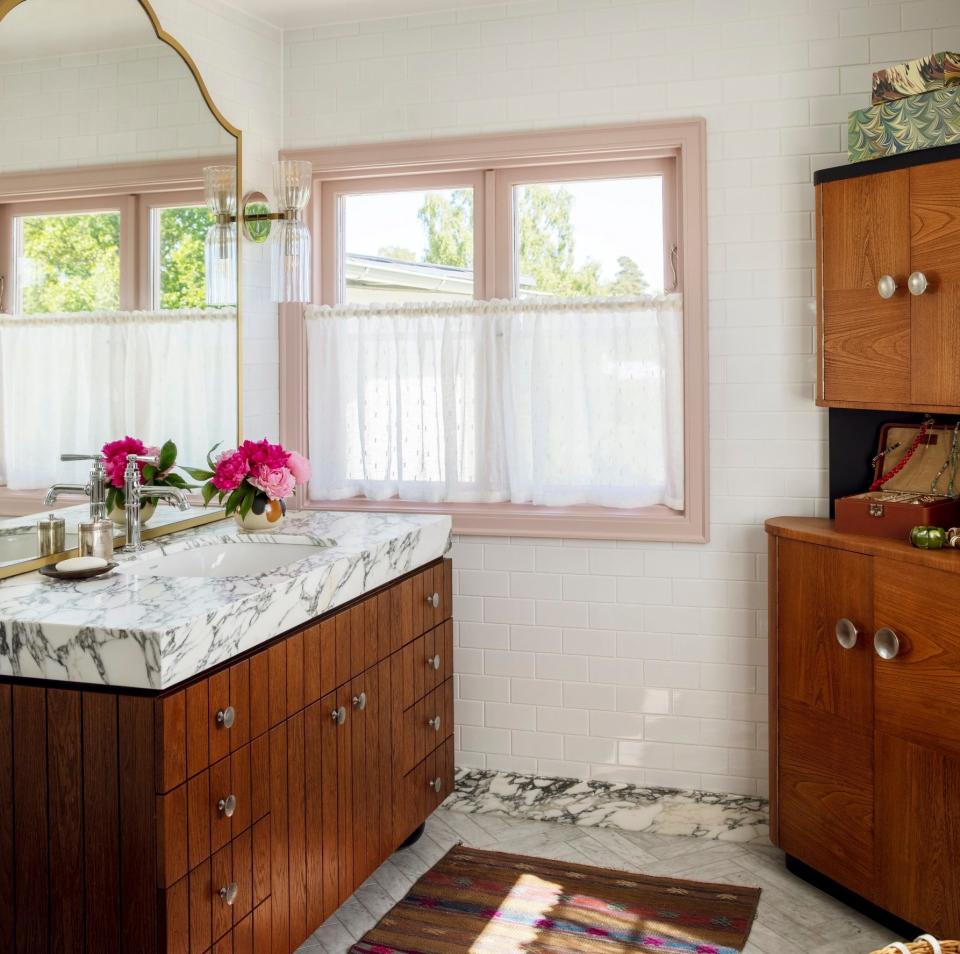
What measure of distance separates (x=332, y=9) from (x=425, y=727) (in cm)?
234

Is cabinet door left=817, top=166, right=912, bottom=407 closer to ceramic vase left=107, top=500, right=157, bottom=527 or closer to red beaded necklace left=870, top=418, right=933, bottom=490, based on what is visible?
red beaded necklace left=870, top=418, right=933, bottom=490

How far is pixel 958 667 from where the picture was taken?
2.35m

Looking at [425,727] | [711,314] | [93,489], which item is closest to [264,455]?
[93,489]

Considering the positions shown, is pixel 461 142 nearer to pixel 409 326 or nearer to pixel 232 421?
pixel 409 326

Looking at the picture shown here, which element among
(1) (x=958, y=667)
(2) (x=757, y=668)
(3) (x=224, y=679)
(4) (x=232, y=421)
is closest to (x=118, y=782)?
(3) (x=224, y=679)

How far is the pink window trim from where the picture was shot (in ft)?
10.3

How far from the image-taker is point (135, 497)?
2490mm

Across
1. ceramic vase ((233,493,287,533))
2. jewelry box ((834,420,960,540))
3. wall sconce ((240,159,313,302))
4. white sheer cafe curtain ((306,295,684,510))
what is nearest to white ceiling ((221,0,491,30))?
wall sconce ((240,159,313,302))

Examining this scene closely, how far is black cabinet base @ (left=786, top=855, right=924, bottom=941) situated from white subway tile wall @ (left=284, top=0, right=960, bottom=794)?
34 cm

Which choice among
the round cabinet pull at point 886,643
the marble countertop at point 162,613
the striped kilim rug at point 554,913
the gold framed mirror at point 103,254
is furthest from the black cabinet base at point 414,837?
the round cabinet pull at point 886,643

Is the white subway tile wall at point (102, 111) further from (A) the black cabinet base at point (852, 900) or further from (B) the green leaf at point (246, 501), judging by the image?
(A) the black cabinet base at point (852, 900)

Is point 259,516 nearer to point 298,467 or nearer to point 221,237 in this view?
point 298,467

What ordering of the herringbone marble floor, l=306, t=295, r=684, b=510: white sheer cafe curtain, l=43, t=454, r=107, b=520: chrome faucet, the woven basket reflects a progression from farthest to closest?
1. l=306, t=295, r=684, b=510: white sheer cafe curtain
2. the herringbone marble floor
3. l=43, t=454, r=107, b=520: chrome faucet
4. the woven basket

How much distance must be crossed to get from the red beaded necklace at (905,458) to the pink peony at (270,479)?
1.72m
